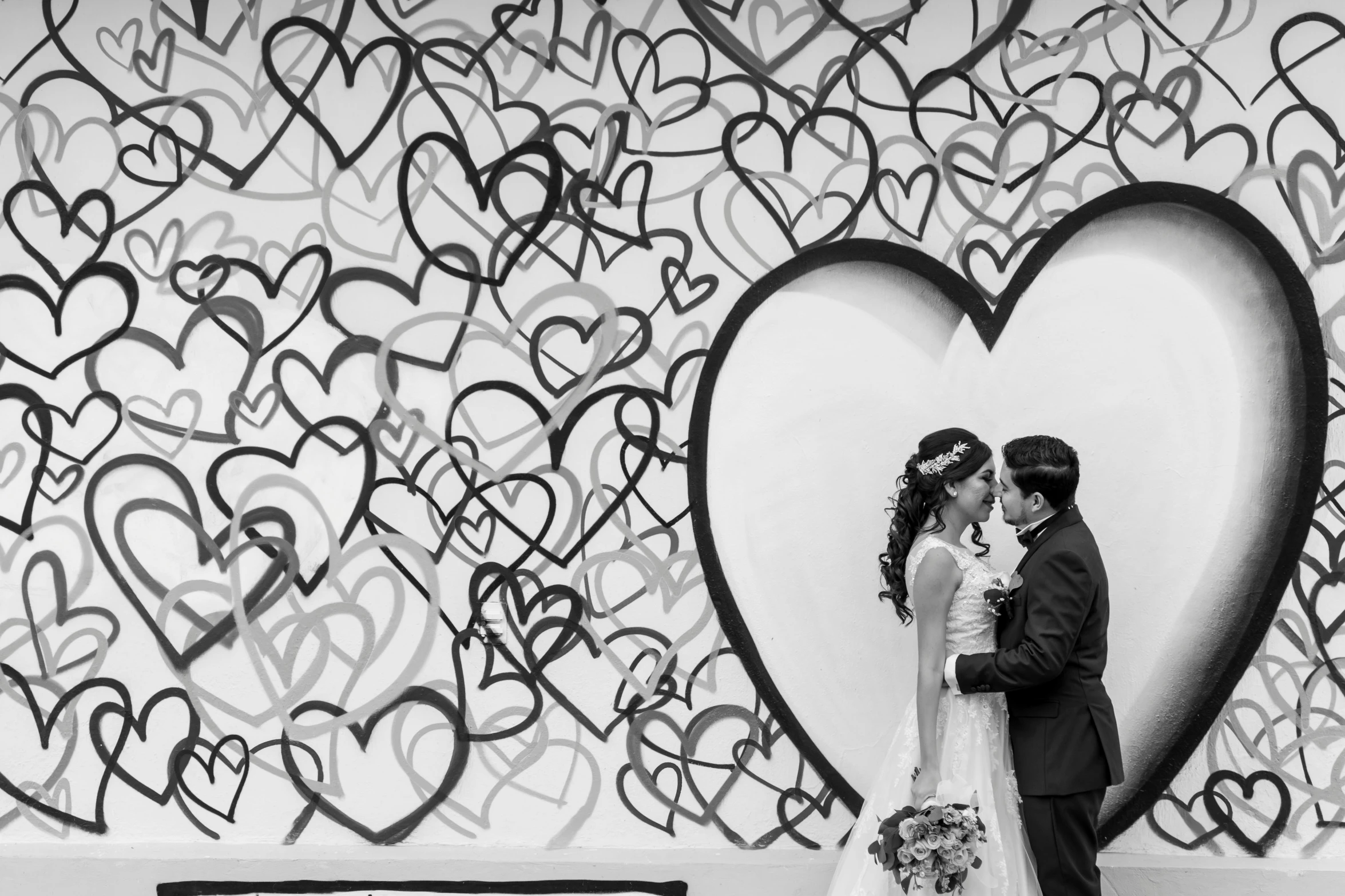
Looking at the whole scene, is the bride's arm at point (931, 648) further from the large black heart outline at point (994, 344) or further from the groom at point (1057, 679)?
the large black heart outline at point (994, 344)

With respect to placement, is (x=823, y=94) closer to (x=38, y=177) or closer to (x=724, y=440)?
(x=724, y=440)

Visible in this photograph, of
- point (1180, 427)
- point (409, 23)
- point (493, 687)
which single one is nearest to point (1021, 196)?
point (1180, 427)

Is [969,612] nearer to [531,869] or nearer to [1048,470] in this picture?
[1048,470]

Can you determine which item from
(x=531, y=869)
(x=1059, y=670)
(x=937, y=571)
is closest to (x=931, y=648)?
(x=937, y=571)

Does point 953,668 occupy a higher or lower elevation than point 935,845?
higher

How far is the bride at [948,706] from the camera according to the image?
3.02 m

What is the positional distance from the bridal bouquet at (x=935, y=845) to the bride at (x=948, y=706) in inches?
5.0

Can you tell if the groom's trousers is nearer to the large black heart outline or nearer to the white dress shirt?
the white dress shirt

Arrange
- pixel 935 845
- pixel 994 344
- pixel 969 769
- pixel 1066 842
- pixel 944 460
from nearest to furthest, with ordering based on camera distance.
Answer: pixel 935 845
pixel 1066 842
pixel 969 769
pixel 944 460
pixel 994 344

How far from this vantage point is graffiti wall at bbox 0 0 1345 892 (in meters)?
3.54

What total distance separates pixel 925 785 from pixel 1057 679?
483 mm

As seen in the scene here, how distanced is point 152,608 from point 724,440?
2.11 metres

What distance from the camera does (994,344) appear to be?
3586 millimetres

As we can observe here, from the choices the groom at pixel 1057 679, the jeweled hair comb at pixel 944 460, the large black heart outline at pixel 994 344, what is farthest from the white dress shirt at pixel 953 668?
the large black heart outline at pixel 994 344
